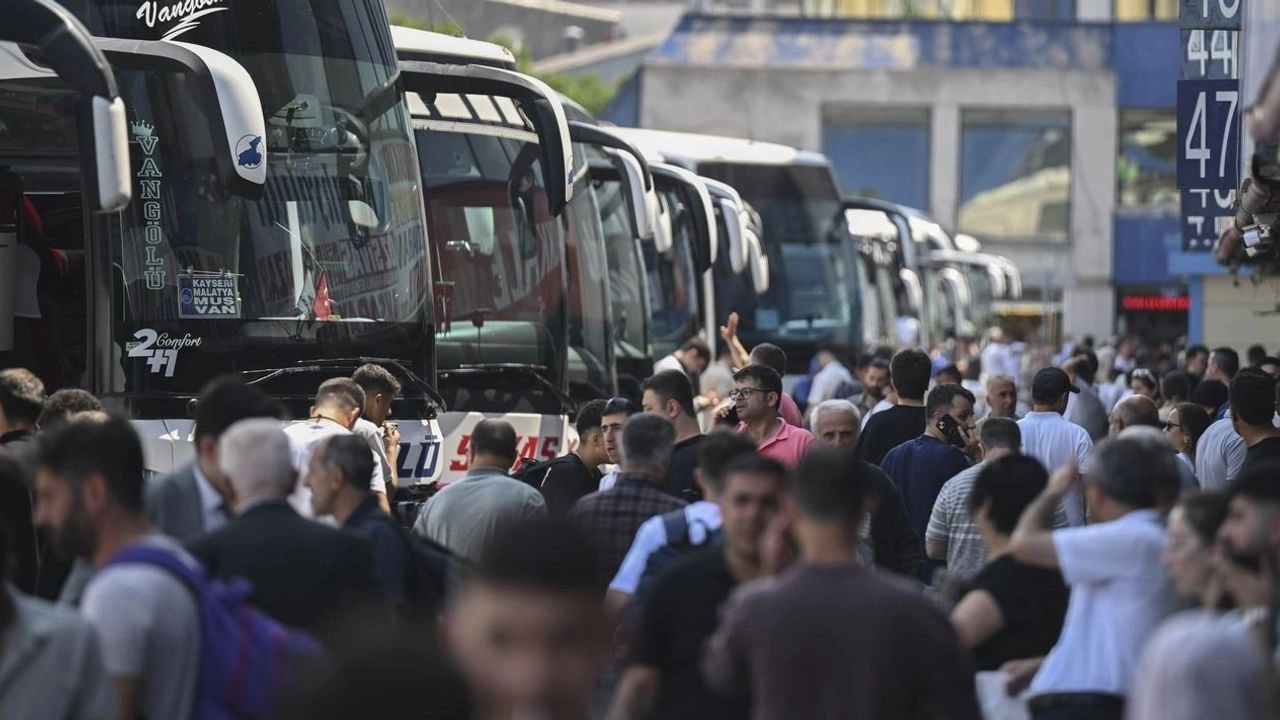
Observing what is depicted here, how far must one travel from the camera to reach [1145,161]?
199 feet

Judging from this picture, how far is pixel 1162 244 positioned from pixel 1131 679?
182 feet

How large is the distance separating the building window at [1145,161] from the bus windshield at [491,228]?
46.5 meters

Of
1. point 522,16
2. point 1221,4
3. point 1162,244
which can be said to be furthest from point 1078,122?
point 1221,4

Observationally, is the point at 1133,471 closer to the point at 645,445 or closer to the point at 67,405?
the point at 645,445

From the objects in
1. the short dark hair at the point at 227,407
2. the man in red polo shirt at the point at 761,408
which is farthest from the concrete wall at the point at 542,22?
the short dark hair at the point at 227,407

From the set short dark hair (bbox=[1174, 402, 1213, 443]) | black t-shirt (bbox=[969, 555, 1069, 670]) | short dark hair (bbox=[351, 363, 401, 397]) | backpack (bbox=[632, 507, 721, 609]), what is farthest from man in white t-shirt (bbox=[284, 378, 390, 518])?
short dark hair (bbox=[1174, 402, 1213, 443])

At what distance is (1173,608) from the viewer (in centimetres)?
629

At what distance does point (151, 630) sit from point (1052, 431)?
6683mm

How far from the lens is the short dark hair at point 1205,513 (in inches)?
228

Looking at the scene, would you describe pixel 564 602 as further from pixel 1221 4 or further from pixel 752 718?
pixel 1221 4

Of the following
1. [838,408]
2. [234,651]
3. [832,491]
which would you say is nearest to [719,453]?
[832,491]

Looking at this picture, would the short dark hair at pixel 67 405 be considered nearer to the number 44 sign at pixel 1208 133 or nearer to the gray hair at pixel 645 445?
the gray hair at pixel 645 445

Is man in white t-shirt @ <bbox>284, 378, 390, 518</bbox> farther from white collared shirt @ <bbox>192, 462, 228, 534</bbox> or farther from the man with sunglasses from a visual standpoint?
white collared shirt @ <bbox>192, 462, 228, 534</bbox>

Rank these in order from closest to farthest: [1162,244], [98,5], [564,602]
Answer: [564,602]
[98,5]
[1162,244]
